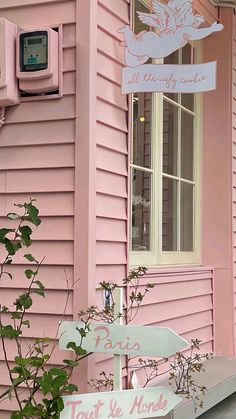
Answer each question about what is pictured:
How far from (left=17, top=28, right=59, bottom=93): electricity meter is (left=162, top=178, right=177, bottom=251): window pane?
4.18 ft

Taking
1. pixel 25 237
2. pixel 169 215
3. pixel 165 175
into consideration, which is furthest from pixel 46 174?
pixel 169 215

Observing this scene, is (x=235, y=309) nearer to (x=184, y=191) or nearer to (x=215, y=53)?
(x=184, y=191)

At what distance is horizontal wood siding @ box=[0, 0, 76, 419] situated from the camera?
2.69 metres

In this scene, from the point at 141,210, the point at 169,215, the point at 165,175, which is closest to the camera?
the point at 141,210

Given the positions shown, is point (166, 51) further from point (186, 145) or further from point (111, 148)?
point (186, 145)

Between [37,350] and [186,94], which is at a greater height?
[186,94]

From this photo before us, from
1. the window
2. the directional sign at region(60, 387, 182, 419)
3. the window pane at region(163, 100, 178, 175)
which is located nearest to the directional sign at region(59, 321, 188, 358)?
the directional sign at region(60, 387, 182, 419)

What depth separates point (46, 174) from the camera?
108 inches

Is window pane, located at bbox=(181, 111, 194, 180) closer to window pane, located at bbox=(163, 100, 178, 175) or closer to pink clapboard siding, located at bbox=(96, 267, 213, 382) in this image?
window pane, located at bbox=(163, 100, 178, 175)

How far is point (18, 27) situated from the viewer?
2785mm

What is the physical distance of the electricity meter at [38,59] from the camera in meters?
2.66

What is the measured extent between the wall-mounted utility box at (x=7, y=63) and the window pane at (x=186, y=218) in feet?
5.33

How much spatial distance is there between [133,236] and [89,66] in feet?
3.44

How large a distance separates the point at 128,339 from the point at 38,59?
1209mm
